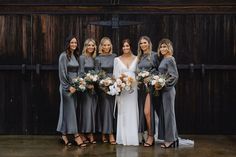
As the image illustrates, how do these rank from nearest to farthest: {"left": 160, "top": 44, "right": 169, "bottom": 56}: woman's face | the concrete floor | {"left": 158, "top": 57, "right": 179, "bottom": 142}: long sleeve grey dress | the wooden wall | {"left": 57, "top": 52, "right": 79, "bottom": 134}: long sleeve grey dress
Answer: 1. the concrete floor
2. {"left": 158, "top": 57, "right": 179, "bottom": 142}: long sleeve grey dress
3. {"left": 160, "top": 44, "right": 169, "bottom": 56}: woman's face
4. {"left": 57, "top": 52, "right": 79, "bottom": 134}: long sleeve grey dress
5. the wooden wall

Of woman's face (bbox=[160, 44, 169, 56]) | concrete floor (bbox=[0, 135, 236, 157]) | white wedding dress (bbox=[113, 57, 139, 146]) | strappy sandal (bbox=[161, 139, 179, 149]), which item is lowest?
concrete floor (bbox=[0, 135, 236, 157])

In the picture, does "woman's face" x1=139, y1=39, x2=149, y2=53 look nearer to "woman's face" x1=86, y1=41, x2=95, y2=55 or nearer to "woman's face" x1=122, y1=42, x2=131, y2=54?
"woman's face" x1=122, y1=42, x2=131, y2=54

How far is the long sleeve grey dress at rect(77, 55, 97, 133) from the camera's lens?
776cm

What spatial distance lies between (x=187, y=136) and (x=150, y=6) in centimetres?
259

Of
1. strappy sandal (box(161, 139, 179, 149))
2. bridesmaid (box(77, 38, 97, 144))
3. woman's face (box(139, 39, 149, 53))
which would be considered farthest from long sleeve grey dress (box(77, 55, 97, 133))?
strappy sandal (box(161, 139, 179, 149))

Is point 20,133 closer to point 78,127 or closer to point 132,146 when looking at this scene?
point 78,127

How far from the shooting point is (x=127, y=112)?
7.73 m

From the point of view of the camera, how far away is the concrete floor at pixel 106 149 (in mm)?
6945

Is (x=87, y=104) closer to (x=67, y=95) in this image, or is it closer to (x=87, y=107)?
(x=87, y=107)

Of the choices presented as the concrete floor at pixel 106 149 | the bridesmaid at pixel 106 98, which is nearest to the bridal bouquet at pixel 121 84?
the bridesmaid at pixel 106 98

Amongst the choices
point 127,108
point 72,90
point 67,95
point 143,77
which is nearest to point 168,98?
point 143,77

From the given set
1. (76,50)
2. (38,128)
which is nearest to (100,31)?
(76,50)

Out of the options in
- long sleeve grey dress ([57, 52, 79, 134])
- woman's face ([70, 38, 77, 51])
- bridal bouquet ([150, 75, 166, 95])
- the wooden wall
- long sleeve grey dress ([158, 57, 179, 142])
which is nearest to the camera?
bridal bouquet ([150, 75, 166, 95])

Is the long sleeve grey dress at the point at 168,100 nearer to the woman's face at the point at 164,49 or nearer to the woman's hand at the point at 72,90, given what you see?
the woman's face at the point at 164,49
